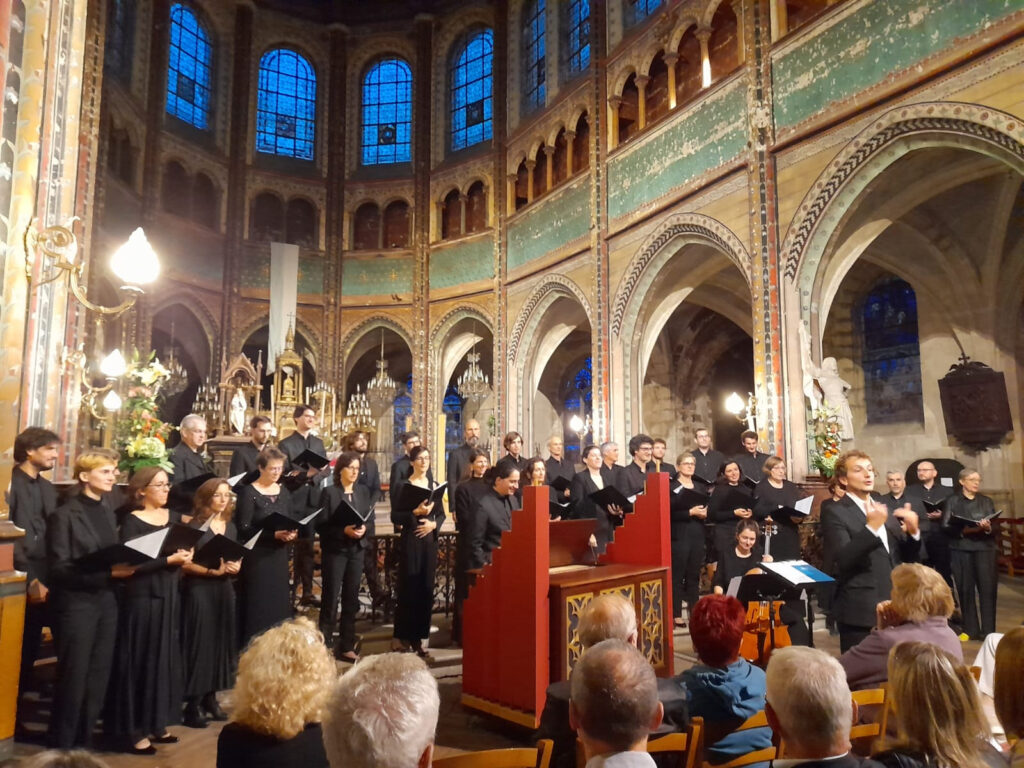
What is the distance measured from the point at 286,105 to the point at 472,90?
476 cm

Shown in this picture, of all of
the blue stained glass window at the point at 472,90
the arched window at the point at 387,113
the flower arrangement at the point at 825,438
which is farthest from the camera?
the arched window at the point at 387,113

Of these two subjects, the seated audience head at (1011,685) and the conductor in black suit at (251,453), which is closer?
the seated audience head at (1011,685)

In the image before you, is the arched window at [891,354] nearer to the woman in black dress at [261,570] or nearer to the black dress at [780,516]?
the black dress at [780,516]

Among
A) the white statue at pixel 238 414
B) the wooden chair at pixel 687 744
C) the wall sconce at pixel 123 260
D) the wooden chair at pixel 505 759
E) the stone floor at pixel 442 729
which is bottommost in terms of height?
the stone floor at pixel 442 729

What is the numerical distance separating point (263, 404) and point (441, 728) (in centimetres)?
1382

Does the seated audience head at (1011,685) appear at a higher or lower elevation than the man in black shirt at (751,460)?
lower

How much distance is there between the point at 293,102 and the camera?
60.0 ft

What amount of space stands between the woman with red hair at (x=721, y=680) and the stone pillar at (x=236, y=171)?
15.6 meters

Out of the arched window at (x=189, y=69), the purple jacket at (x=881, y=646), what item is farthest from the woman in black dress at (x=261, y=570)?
the arched window at (x=189, y=69)

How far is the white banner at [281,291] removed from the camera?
16453 millimetres

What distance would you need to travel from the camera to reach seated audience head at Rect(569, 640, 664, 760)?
1713mm

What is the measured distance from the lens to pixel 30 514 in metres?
4.22

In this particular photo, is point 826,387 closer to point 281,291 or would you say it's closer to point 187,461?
point 187,461

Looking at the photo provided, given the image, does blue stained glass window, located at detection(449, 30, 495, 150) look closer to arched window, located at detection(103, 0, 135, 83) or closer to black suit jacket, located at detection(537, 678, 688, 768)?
arched window, located at detection(103, 0, 135, 83)
